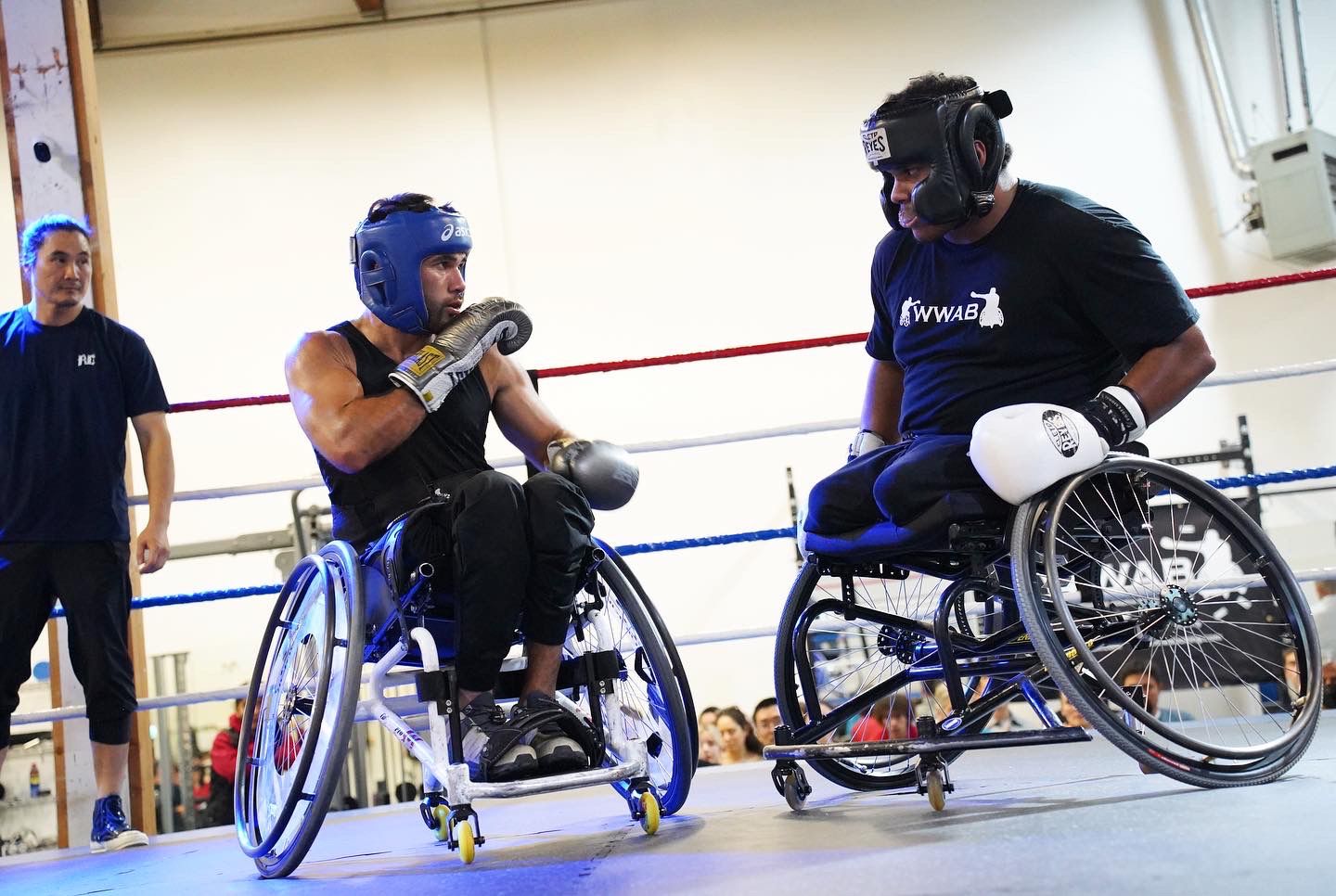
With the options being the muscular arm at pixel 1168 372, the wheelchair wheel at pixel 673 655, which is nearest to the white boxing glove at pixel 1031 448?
the muscular arm at pixel 1168 372

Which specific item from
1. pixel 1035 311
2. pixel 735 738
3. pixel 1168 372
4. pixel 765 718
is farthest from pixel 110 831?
pixel 735 738

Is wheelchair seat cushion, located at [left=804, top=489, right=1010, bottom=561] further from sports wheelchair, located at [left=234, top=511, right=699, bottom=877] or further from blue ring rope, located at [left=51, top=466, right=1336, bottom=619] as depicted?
blue ring rope, located at [left=51, top=466, right=1336, bottom=619]

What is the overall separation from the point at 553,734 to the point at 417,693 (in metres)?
0.23

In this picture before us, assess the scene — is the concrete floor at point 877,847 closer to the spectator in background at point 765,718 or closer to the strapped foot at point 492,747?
the strapped foot at point 492,747

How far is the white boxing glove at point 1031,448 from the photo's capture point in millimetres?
1665

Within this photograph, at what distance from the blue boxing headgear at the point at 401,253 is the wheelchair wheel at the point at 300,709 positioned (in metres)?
0.44

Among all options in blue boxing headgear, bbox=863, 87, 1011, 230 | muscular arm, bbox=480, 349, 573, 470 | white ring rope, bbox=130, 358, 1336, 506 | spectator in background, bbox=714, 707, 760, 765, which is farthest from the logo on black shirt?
spectator in background, bbox=714, 707, 760, 765

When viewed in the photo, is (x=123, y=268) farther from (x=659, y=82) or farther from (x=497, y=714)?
(x=497, y=714)

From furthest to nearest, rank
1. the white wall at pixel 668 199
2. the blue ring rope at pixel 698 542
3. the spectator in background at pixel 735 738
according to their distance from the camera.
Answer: the white wall at pixel 668 199 → the spectator in background at pixel 735 738 → the blue ring rope at pixel 698 542

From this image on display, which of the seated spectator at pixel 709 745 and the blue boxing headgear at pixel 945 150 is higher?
the blue boxing headgear at pixel 945 150

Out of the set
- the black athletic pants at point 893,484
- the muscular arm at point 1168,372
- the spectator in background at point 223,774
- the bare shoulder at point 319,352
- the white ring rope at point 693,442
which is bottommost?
the spectator in background at point 223,774

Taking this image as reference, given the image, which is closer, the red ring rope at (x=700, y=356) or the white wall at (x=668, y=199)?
the red ring rope at (x=700, y=356)

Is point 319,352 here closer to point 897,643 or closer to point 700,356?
point 897,643

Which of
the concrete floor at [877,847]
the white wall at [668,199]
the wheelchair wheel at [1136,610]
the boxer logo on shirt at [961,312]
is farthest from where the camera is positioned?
the white wall at [668,199]
